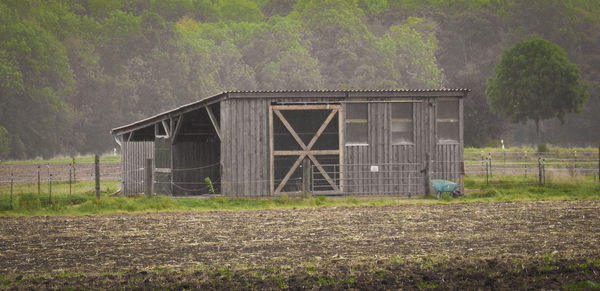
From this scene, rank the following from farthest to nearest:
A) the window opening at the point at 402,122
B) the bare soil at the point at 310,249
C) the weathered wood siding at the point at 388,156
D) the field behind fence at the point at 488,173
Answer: the field behind fence at the point at 488,173, the window opening at the point at 402,122, the weathered wood siding at the point at 388,156, the bare soil at the point at 310,249

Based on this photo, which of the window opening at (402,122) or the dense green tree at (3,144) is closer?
the window opening at (402,122)

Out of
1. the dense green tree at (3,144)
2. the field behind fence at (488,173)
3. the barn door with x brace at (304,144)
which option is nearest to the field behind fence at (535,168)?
the field behind fence at (488,173)

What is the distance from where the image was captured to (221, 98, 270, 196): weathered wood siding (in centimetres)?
2580

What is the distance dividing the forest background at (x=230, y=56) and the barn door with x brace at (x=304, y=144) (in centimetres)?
3973

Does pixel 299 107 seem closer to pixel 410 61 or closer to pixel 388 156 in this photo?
pixel 388 156

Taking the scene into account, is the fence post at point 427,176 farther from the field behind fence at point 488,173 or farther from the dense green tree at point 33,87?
the dense green tree at point 33,87

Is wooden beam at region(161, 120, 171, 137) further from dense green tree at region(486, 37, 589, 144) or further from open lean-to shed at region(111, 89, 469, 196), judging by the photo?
dense green tree at region(486, 37, 589, 144)

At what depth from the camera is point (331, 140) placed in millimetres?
26906

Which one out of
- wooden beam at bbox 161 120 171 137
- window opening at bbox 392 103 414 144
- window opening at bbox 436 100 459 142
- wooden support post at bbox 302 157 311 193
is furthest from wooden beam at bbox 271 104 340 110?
wooden beam at bbox 161 120 171 137

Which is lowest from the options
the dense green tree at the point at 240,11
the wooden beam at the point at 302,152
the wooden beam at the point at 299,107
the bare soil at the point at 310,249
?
the bare soil at the point at 310,249

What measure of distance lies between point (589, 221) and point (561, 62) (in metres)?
49.7

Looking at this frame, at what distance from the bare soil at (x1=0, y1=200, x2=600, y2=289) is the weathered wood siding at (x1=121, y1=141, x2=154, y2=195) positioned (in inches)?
280

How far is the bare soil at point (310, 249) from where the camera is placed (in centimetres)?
1191

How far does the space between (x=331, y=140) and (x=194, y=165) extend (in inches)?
205
